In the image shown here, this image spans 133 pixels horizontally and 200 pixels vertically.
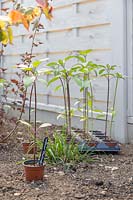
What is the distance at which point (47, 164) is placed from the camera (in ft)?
10.9

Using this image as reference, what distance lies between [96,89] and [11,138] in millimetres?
1067

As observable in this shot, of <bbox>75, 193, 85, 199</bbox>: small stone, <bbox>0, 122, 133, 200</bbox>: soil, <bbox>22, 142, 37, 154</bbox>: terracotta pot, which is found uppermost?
<bbox>22, 142, 37, 154</bbox>: terracotta pot

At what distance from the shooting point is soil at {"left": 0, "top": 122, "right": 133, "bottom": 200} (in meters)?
2.57

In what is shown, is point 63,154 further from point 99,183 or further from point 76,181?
point 99,183

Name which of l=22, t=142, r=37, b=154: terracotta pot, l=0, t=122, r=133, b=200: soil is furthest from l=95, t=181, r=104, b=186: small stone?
l=22, t=142, r=37, b=154: terracotta pot

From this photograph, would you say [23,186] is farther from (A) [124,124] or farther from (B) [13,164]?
(A) [124,124]

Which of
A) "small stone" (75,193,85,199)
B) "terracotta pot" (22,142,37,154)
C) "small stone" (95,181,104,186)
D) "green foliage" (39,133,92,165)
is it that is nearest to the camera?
"small stone" (75,193,85,199)

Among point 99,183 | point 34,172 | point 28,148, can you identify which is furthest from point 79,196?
point 28,148

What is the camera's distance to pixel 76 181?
9.45ft

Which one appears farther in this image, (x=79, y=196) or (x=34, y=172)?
(x=34, y=172)

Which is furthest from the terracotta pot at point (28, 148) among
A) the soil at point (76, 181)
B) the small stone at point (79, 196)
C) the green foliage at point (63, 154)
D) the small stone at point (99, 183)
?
the small stone at point (79, 196)

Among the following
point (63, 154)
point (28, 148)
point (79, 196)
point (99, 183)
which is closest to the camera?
point (79, 196)

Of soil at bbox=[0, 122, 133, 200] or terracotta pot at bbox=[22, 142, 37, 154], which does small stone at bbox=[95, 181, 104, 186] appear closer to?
soil at bbox=[0, 122, 133, 200]

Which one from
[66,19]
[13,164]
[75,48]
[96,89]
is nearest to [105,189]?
[13,164]
